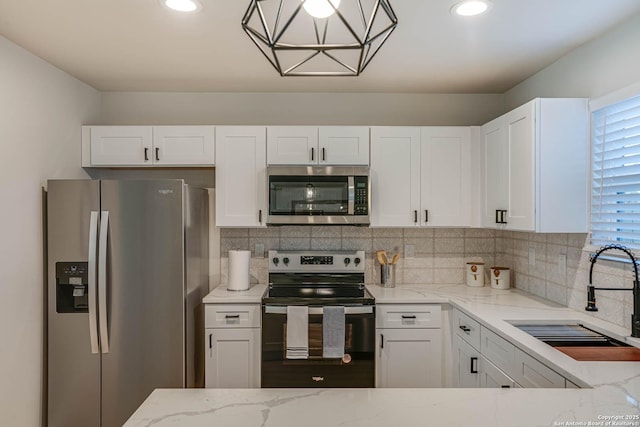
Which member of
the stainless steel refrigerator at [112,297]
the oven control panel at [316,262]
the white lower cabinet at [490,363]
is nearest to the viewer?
the white lower cabinet at [490,363]

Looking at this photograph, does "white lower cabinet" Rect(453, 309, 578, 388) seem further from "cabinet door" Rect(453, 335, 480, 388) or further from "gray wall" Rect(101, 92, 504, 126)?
"gray wall" Rect(101, 92, 504, 126)

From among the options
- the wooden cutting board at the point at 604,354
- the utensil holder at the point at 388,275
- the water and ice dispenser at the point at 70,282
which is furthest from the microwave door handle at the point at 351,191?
the water and ice dispenser at the point at 70,282

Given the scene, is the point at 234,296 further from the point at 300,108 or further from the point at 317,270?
the point at 300,108

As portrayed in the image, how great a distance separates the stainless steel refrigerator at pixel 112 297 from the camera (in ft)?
8.32

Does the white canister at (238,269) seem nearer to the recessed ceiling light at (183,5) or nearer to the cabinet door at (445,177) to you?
the cabinet door at (445,177)

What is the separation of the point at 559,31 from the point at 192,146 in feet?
7.91

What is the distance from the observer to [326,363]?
2738mm

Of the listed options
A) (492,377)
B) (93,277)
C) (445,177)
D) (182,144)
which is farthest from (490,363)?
(182,144)

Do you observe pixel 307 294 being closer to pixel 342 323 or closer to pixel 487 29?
pixel 342 323

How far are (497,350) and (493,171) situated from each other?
4.10ft

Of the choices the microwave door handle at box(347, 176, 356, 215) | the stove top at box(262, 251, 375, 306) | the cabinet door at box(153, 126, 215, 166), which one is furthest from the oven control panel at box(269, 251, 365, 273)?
the cabinet door at box(153, 126, 215, 166)

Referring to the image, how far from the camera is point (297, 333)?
2723 mm

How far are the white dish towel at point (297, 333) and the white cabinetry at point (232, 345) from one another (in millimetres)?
238

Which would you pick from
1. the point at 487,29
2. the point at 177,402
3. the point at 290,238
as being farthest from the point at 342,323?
the point at 487,29
